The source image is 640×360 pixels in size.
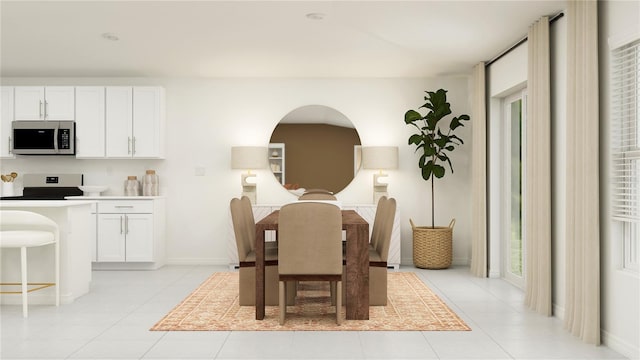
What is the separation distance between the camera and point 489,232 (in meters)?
6.34

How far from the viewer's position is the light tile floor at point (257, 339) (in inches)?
134

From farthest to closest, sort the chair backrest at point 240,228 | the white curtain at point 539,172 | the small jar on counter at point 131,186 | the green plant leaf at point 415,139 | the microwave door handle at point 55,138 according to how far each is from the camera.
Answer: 1. the small jar on counter at point 131,186
2. the microwave door handle at point 55,138
3. the green plant leaf at point 415,139
4. the chair backrest at point 240,228
5. the white curtain at point 539,172

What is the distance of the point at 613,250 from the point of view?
11.8 feet

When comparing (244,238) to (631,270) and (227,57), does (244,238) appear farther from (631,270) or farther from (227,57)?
(631,270)

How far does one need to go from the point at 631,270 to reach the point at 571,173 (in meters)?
0.77

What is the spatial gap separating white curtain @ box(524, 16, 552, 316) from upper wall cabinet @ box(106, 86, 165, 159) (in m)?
4.53

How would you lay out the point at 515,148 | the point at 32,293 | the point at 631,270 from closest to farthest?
the point at 631,270 < the point at 32,293 < the point at 515,148

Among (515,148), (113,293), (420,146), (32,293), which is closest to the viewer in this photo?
(32,293)

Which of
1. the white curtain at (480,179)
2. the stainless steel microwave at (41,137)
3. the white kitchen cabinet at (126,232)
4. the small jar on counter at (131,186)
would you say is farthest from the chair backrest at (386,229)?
the stainless steel microwave at (41,137)

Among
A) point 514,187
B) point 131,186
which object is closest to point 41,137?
point 131,186

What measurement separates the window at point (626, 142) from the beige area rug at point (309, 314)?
4.19 feet

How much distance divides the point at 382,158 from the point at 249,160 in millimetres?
1684

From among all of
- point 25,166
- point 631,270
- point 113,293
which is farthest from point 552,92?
point 25,166

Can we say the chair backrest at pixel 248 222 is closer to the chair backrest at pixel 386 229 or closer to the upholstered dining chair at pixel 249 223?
the upholstered dining chair at pixel 249 223
